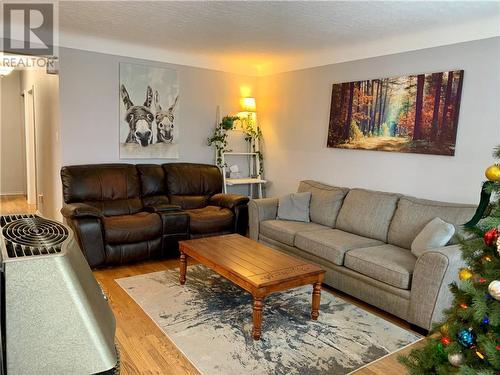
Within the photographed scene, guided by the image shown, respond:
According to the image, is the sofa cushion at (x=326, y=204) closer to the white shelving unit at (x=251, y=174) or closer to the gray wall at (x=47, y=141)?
the white shelving unit at (x=251, y=174)

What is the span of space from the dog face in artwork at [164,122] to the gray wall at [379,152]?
1.42 m

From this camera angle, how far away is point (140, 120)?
15.6 feet

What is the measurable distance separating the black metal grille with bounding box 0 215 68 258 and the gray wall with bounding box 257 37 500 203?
3331mm

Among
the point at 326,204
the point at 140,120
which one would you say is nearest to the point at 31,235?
the point at 326,204

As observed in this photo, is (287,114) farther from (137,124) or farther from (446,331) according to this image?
(446,331)

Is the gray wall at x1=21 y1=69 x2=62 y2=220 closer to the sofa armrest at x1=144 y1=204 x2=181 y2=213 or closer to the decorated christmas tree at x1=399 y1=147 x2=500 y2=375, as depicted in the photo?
the sofa armrest at x1=144 y1=204 x2=181 y2=213

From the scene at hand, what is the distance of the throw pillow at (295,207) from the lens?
4.32 metres

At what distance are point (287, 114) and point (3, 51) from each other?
11.3ft

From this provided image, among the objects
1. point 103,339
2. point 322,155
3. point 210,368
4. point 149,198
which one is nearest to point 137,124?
point 149,198

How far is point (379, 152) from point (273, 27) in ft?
5.56

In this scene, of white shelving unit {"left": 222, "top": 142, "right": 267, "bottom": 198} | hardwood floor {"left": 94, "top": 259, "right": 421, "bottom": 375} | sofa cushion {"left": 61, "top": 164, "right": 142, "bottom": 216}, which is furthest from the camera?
white shelving unit {"left": 222, "top": 142, "right": 267, "bottom": 198}

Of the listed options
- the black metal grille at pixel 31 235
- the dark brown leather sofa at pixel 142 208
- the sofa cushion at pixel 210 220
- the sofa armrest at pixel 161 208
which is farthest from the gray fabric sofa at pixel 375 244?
the black metal grille at pixel 31 235

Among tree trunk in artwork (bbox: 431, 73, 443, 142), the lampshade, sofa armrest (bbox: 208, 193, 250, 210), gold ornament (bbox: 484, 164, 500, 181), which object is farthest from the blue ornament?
the lampshade

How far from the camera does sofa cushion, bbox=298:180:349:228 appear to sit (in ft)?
13.5
